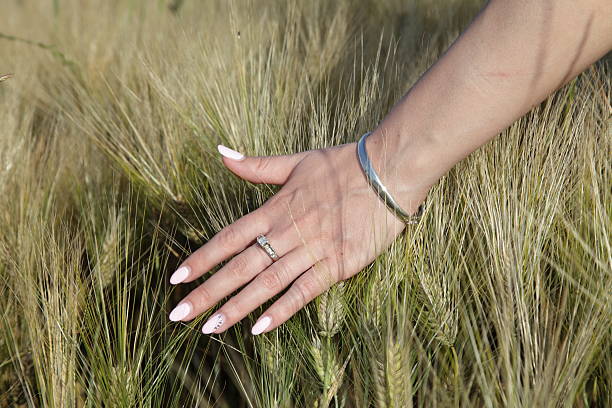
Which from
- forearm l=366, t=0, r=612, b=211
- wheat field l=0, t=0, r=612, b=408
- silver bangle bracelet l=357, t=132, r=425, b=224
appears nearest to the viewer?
wheat field l=0, t=0, r=612, b=408

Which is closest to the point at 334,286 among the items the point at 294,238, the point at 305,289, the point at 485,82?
the point at 305,289

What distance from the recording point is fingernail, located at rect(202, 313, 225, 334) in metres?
1.03

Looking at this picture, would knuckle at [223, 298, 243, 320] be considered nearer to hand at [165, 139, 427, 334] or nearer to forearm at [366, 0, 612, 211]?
Answer: hand at [165, 139, 427, 334]

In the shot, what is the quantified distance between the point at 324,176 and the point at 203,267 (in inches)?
10.7

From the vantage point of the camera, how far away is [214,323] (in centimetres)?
103

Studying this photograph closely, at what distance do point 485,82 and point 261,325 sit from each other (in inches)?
20.8

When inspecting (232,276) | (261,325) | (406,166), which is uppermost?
(406,166)

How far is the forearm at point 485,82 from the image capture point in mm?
955

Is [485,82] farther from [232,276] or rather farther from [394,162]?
[232,276]

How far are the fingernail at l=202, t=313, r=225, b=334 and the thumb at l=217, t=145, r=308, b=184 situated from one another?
Answer: 269 mm

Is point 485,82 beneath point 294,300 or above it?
above

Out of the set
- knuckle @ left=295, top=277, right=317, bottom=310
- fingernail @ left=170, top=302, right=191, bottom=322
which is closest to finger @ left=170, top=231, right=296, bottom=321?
fingernail @ left=170, top=302, right=191, bottom=322

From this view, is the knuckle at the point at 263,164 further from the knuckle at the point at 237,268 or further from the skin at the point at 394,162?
the knuckle at the point at 237,268

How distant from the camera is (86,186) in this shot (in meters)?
1.54
